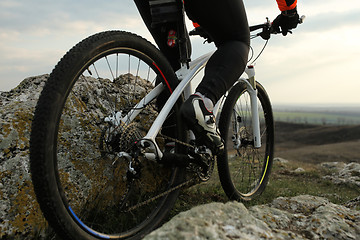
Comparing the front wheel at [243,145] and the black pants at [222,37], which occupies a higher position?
the black pants at [222,37]

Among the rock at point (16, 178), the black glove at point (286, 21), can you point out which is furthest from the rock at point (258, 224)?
the black glove at point (286, 21)

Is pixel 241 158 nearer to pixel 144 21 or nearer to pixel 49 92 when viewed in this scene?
pixel 144 21

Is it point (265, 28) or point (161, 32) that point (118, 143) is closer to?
point (161, 32)

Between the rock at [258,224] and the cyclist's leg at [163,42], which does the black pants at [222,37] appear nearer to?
the cyclist's leg at [163,42]

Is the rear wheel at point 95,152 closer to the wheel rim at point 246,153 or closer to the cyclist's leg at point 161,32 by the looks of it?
the cyclist's leg at point 161,32

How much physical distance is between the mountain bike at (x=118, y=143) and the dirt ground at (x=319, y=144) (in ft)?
84.2

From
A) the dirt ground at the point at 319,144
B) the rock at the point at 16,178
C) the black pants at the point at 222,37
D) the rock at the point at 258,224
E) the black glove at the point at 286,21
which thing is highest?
the black glove at the point at 286,21

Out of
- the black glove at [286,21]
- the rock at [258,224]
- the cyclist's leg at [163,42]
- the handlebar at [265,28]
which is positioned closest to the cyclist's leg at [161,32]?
the cyclist's leg at [163,42]

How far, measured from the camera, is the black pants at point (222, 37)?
7.16ft

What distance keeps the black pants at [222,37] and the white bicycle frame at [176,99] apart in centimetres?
25

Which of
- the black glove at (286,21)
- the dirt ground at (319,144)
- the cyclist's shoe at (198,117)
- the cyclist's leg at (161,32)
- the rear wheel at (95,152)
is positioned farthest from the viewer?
the dirt ground at (319,144)

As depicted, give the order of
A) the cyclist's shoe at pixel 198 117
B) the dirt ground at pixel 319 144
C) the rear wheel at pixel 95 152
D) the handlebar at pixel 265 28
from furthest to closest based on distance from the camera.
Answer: the dirt ground at pixel 319 144 → the handlebar at pixel 265 28 → the cyclist's shoe at pixel 198 117 → the rear wheel at pixel 95 152

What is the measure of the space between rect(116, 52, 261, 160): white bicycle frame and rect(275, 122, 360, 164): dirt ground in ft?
81.8

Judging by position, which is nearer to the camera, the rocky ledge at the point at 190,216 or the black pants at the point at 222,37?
the rocky ledge at the point at 190,216
